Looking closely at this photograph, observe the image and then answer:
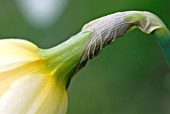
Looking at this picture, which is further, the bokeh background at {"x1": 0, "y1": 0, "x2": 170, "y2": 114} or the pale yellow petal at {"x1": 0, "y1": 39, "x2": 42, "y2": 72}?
the bokeh background at {"x1": 0, "y1": 0, "x2": 170, "y2": 114}

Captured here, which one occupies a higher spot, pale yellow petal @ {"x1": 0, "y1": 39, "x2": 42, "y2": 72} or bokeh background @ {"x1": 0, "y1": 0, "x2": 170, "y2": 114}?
pale yellow petal @ {"x1": 0, "y1": 39, "x2": 42, "y2": 72}

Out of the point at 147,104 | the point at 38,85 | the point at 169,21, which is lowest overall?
the point at 147,104

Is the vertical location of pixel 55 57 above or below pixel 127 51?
above

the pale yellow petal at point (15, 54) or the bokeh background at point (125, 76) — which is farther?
the bokeh background at point (125, 76)

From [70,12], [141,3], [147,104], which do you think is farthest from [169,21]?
[70,12]

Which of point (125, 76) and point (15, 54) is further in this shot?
point (125, 76)

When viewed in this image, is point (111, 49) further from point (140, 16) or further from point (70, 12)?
point (140, 16)

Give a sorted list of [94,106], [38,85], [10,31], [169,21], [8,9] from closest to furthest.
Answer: [38,85], [169,21], [94,106], [10,31], [8,9]

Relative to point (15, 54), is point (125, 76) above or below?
below

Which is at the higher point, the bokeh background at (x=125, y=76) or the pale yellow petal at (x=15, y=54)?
the pale yellow petal at (x=15, y=54)

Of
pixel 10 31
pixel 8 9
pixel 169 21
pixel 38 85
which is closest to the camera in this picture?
pixel 38 85

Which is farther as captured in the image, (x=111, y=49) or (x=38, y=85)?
(x=111, y=49)
